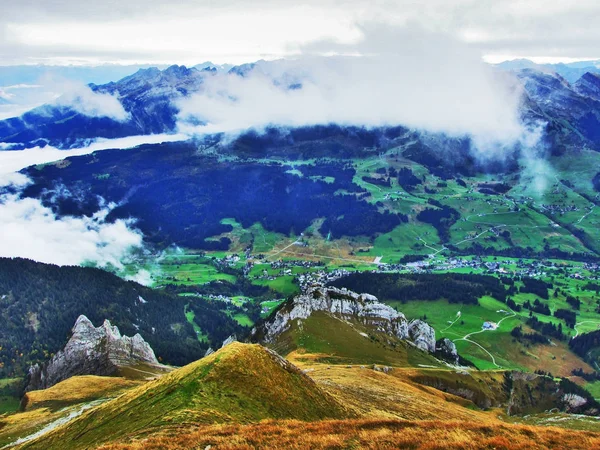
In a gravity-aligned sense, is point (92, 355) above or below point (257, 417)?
below

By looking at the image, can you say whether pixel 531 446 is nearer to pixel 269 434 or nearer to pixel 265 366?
pixel 269 434

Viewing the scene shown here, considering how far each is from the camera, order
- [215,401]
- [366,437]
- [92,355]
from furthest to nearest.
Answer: [92,355] → [215,401] → [366,437]

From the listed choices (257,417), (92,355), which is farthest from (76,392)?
(257,417)

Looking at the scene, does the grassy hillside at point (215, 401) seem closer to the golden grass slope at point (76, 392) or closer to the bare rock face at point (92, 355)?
the golden grass slope at point (76, 392)

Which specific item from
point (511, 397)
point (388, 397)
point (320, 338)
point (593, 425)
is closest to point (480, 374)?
point (511, 397)

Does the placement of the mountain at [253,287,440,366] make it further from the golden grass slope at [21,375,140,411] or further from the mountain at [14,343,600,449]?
the mountain at [14,343,600,449]

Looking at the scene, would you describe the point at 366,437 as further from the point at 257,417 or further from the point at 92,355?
the point at 92,355

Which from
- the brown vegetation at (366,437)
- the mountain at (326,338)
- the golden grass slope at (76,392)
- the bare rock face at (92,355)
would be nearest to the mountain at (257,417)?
the brown vegetation at (366,437)

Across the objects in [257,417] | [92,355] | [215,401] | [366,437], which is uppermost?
[366,437]

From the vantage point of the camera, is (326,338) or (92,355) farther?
(326,338)
